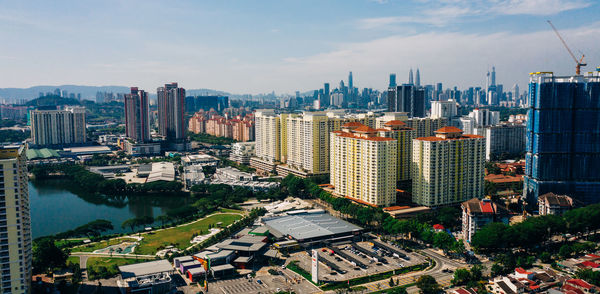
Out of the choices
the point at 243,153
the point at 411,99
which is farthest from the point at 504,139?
the point at 243,153

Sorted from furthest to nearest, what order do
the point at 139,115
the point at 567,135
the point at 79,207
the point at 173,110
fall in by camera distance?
the point at 173,110 → the point at 139,115 → the point at 79,207 → the point at 567,135

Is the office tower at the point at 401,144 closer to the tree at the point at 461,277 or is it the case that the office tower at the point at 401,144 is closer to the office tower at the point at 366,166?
the office tower at the point at 366,166

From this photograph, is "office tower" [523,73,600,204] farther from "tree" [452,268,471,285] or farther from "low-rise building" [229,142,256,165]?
"low-rise building" [229,142,256,165]

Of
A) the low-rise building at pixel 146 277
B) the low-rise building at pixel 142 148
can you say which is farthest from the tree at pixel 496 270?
the low-rise building at pixel 142 148

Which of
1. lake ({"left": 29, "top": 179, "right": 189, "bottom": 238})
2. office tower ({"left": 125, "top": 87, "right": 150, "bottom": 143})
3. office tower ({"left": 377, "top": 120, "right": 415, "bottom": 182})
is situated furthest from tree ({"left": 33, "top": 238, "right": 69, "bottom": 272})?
office tower ({"left": 125, "top": 87, "right": 150, "bottom": 143})

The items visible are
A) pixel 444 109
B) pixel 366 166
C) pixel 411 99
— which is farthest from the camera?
pixel 411 99

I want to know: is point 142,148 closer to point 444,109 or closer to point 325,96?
point 444,109
